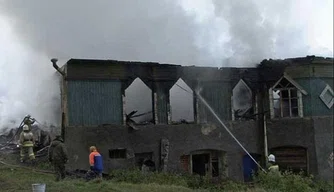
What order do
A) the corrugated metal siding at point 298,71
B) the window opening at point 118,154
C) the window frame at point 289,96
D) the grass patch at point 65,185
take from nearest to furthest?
the grass patch at point 65,185 < the window opening at point 118,154 < the window frame at point 289,96 < the corrugated metal siding at point 298,71

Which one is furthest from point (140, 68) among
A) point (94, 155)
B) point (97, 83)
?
point (94, 155)

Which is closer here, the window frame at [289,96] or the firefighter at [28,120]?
the firefighter at [28,120]

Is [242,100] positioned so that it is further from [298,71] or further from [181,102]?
[181,102]

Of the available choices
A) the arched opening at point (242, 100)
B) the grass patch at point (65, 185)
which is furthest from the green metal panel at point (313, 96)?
the grass patch at point (65, 185)

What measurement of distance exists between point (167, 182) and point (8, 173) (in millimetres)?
→ 5211

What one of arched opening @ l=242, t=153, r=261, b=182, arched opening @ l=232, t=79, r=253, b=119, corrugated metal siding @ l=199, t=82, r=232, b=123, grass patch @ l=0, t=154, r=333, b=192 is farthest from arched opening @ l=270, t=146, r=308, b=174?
grass patch @ l=0, t=154, r=333, b=192

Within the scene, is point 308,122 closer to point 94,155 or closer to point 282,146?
point 282,146

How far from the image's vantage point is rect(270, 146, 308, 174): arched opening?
2144 cm

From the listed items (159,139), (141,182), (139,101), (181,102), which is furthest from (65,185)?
(181,102)

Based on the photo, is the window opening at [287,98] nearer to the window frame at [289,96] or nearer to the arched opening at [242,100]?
the window frame at [289,96]

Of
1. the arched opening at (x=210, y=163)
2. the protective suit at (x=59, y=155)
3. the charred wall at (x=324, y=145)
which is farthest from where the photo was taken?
the charred wall at (x=324, y=145)

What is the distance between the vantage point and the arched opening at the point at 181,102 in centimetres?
2100

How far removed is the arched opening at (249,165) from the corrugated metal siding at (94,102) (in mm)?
6158

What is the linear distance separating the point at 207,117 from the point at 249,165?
3.05 meters
